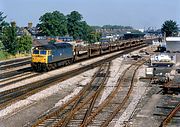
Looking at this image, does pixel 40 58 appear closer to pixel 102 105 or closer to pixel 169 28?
pixel 102 105

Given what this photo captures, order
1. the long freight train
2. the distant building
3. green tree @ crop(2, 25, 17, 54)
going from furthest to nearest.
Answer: the distant building
green tree @ crop(2, 25, 17, 54)
the long freight train

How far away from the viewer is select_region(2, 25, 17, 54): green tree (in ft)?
204

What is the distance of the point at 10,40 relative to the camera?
63.0 m

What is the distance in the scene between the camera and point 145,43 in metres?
96.8

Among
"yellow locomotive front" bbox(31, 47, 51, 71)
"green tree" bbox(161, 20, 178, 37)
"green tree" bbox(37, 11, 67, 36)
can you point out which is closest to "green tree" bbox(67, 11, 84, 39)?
"green tree" bbox(37, 11, 67, 36)

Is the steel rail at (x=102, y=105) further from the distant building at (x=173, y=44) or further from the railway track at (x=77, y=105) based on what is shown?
the distant building at (x=173, y=44)

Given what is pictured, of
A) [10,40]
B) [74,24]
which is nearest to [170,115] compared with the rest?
[10,40]

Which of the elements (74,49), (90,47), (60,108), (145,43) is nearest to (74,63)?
(74,49)

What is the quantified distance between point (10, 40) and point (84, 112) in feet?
152

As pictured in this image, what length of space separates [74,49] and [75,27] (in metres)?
81.5

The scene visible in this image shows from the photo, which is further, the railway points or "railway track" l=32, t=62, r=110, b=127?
the railway points

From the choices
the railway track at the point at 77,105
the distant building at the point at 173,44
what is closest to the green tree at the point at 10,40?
the distant building at the point at 173,44

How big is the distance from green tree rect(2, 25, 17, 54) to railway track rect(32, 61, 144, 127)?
4015cm

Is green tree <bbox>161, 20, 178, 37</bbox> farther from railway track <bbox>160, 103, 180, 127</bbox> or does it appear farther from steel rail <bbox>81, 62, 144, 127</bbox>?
railway track <bbox>160, 103, 180, 127</bbox>
